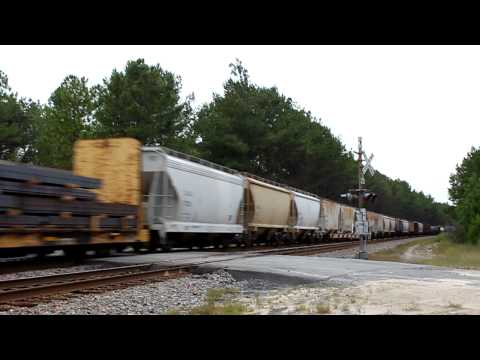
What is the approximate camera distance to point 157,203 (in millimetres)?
16359

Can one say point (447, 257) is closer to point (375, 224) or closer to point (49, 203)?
point (49, 203)

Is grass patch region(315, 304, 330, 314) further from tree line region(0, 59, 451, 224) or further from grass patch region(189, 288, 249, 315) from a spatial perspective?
tree line region(0, 59, 451, 224)

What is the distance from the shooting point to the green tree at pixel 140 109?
40322 millimetres

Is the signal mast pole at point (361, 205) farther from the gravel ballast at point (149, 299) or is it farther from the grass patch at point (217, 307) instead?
the grass patch at point (217, 307)

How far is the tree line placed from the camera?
41.7 m

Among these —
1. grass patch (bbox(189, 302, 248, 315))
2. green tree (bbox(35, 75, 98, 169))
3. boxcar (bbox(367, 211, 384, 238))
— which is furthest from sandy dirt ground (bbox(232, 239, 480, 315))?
green tree (bbox(35, 75, 98, 169))

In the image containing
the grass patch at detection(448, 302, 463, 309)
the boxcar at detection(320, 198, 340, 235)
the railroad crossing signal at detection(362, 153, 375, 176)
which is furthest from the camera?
the boxcar at detection(320, 198, 340, 235)

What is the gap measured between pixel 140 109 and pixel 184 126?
6.22m

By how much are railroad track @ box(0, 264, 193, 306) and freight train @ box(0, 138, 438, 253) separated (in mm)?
1246

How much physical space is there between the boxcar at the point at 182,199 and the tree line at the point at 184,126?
2059 cm

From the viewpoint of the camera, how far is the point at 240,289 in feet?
34.0

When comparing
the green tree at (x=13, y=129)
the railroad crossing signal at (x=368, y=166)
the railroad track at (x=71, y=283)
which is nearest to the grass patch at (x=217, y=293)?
the railroad track at (x=71, y=283)
